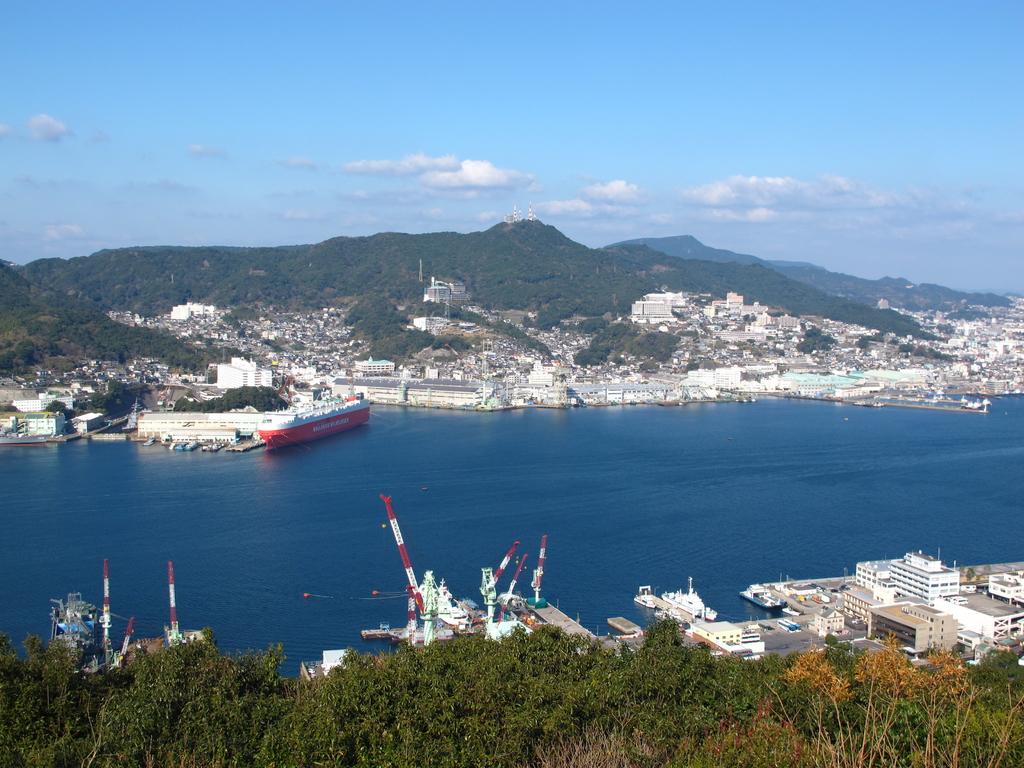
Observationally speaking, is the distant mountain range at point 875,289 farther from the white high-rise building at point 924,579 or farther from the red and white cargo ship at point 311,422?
the white high-rise building at point 924,579

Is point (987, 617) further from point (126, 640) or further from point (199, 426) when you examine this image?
point (199, 426)

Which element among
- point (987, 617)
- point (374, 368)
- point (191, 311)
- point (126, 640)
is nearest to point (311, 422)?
point (374, 368)

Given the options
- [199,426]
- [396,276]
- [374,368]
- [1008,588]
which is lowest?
[1008,588]

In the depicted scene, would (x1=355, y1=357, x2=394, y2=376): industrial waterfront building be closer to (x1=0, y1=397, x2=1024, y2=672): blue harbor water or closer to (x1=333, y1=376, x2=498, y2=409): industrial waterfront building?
(x1=333, y1=376, x2=498, y2=409): industrial waterfront building

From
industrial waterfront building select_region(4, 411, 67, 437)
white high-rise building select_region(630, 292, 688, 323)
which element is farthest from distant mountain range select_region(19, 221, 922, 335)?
industrial waterfront building select_region(4, 411, 67, 437)

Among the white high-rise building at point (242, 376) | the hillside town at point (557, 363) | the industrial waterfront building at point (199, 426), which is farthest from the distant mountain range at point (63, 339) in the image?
the industrial waterfront building at point (199, 426)

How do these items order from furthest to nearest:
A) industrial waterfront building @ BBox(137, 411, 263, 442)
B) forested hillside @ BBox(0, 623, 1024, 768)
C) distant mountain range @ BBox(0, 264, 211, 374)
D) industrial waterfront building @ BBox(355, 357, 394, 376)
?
1. industrial waterfront building @ BBox(355, 357, 394, 376)
2. distant mountain range @ BBox(0, 264, 211, 374)
3. industrial waterfront building @ BBox(137, 411, 263, 442)
4. forested hillside @ BBox(0, 623, 1024, 768)
